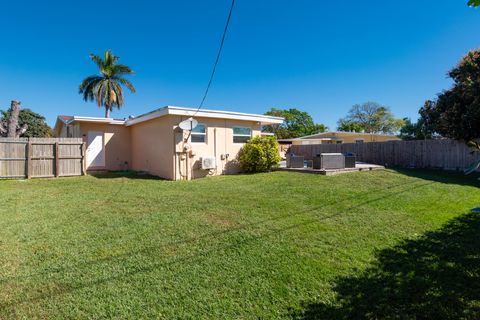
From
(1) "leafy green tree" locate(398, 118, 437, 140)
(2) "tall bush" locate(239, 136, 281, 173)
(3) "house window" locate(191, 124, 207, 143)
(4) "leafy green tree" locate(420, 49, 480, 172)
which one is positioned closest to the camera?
(3) "house window" locate(191, 124, 207, 143)

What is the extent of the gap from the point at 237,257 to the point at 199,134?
817 centimetres

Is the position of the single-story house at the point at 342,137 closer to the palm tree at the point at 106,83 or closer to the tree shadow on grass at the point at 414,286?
the palm tree at the point at 106,83

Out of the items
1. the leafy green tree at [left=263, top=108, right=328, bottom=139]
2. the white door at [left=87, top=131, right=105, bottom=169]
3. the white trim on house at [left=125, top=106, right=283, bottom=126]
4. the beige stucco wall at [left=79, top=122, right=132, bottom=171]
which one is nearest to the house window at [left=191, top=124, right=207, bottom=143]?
the white trim on house at [left=125, top=106, right=283, bottom=126]

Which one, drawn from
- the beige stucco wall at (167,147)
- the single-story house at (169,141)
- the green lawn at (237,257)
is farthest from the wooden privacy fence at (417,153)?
the beige stucco wall at (167,147)

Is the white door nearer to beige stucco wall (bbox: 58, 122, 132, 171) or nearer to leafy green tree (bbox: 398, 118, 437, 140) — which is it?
beige stucco wall (bbox: 58, 122, 132, 171)

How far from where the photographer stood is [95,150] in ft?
44.4

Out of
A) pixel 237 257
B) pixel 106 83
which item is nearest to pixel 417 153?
pixel 237 257

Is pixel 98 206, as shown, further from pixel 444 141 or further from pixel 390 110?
pixel 390 110

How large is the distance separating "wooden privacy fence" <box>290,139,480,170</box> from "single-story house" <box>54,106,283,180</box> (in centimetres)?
722

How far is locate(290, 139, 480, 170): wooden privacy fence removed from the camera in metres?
13.3

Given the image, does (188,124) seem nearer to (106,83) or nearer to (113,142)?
(113,142)

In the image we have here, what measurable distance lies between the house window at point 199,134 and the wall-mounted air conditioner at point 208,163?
0.90 m

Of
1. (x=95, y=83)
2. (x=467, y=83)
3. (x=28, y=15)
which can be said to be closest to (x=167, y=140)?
(x=28, y=15)

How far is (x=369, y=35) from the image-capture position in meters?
11.8
